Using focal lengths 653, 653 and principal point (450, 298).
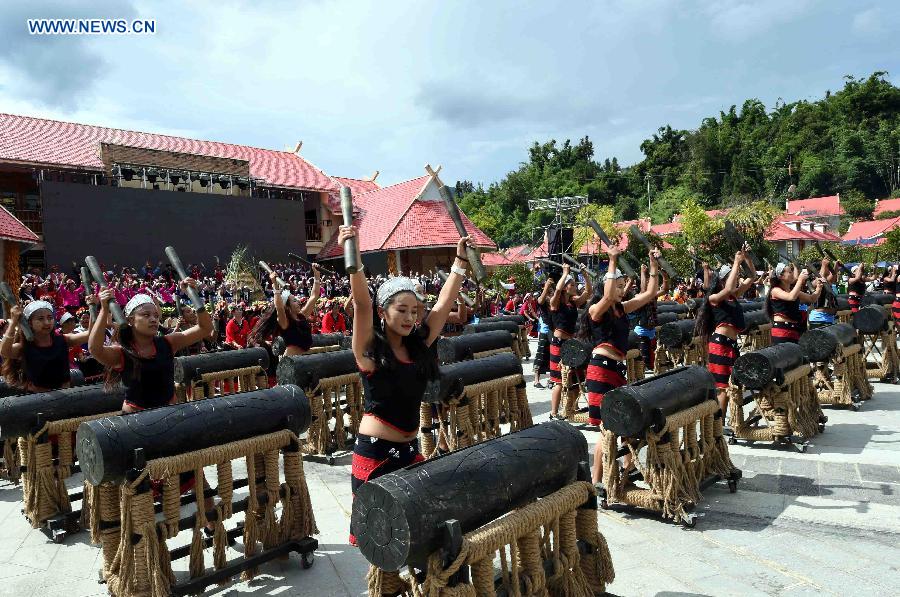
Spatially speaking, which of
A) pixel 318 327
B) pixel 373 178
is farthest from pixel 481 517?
pixel 373 178

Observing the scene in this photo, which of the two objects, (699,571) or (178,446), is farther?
(699,571)

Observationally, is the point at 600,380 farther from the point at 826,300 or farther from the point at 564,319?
the point at 826,300

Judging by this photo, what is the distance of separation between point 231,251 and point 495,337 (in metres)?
19.5

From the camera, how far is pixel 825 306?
35.4 feet

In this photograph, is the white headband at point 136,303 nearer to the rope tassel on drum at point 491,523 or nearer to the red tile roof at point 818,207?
the rope tassel on drum at point 491,523

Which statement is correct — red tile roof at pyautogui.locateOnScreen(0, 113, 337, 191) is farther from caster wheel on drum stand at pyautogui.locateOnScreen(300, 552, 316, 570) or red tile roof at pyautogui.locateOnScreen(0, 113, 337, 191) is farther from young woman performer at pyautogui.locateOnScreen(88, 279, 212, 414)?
caster wheel on drum stand at pyautogui.locateOnScreen(300, 552, 316, 570)

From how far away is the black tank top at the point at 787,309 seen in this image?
8.05 meters

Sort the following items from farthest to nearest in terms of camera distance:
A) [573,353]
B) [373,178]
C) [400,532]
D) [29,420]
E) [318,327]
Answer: [373,178], [318,327], [573,353], [29,420], [400,532]

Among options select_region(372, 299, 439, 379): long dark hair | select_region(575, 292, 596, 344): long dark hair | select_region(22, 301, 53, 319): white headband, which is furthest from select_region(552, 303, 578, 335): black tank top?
select_region(22, 301, 53, 319): white headband

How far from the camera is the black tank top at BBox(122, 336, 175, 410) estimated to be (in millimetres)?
4484

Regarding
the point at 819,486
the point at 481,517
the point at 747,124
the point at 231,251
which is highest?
the point at 747,124

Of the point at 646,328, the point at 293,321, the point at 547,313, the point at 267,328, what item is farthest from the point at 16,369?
the point at 646,328

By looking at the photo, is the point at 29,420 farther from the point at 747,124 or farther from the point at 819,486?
the point at 747,124

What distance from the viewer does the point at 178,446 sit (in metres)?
3.85
